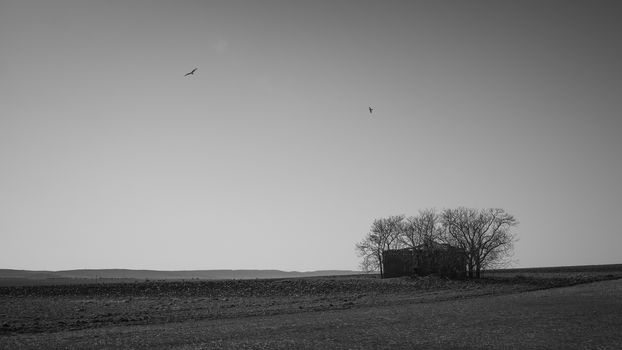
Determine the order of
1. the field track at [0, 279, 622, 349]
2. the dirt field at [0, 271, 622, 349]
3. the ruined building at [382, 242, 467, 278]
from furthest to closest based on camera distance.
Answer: the ruined building at [382, 242, 467, 278] → the dirt field at [0, 271, 622, 349] → the field track at [0, 279, 622, 349]

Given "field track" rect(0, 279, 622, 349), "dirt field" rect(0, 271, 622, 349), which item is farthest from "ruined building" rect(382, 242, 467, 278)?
"field track" rect(0, 279, 622, 349)

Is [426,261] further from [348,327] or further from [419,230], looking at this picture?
[348,327]

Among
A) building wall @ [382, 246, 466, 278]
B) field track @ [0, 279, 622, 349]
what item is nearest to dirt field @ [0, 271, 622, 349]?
field track @ [0, 279, 622, 349]

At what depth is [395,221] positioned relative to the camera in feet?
274

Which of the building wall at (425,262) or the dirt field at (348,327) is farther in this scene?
the building wall at (425,262)

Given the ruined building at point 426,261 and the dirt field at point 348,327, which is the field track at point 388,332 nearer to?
the dirt field at point 348,327

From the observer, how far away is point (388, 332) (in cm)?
2127

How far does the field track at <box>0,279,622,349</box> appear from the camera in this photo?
18.3 metres

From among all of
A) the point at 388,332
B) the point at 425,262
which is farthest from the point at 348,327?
the point at 425,262

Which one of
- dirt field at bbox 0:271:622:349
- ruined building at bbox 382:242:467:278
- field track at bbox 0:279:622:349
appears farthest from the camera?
ruined building at bbox 382:242:467:278

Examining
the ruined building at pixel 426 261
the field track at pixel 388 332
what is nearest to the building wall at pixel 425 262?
the ruined building at pixel 426 261

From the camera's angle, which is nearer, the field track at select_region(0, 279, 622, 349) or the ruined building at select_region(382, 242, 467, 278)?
the field track at select_region(0, 279, 622, 349)

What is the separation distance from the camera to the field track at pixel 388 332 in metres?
18.3

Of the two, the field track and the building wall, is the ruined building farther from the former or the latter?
the field track
